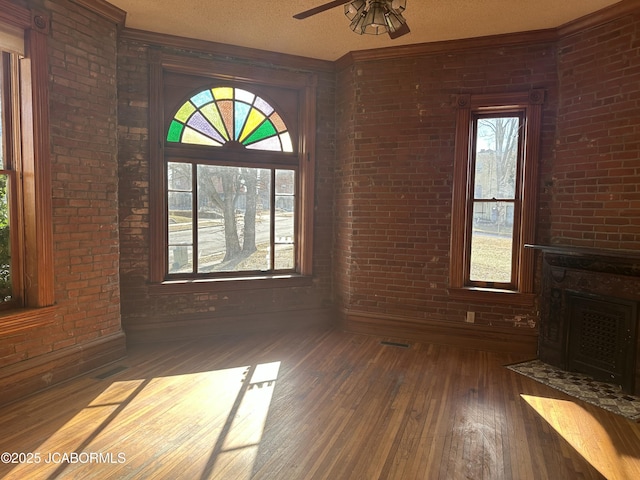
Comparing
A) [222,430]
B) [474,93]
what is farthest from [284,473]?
[474,93]

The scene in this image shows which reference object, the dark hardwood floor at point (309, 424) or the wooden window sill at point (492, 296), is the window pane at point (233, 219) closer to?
the dark hardwood floor at point (309, 424)

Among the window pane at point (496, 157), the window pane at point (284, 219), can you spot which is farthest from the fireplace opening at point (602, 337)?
the window pane at point (284, 219)

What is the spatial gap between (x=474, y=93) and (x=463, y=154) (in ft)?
2.05

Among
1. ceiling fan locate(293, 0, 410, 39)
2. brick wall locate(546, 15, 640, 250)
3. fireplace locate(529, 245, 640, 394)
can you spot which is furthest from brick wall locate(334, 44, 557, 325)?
ceiling fan locate(293, 0, 410, 39)

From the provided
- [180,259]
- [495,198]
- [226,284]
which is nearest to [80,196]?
[180,259]

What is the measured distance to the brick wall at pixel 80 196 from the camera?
3.15m

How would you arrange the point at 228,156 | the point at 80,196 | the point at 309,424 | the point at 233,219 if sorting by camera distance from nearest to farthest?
the point at 309,424
the point at 80,196
the point at 228,156
the point at 233,219

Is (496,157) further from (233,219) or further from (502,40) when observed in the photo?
(233,219)

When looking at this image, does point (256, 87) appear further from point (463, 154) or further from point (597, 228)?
point (597, 228)

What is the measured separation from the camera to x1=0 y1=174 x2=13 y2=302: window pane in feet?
9.86

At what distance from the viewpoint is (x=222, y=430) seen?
2566mm

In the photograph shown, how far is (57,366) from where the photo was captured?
3205 mm

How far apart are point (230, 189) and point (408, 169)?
78.1 inches

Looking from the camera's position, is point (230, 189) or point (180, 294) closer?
point (180, 294)
